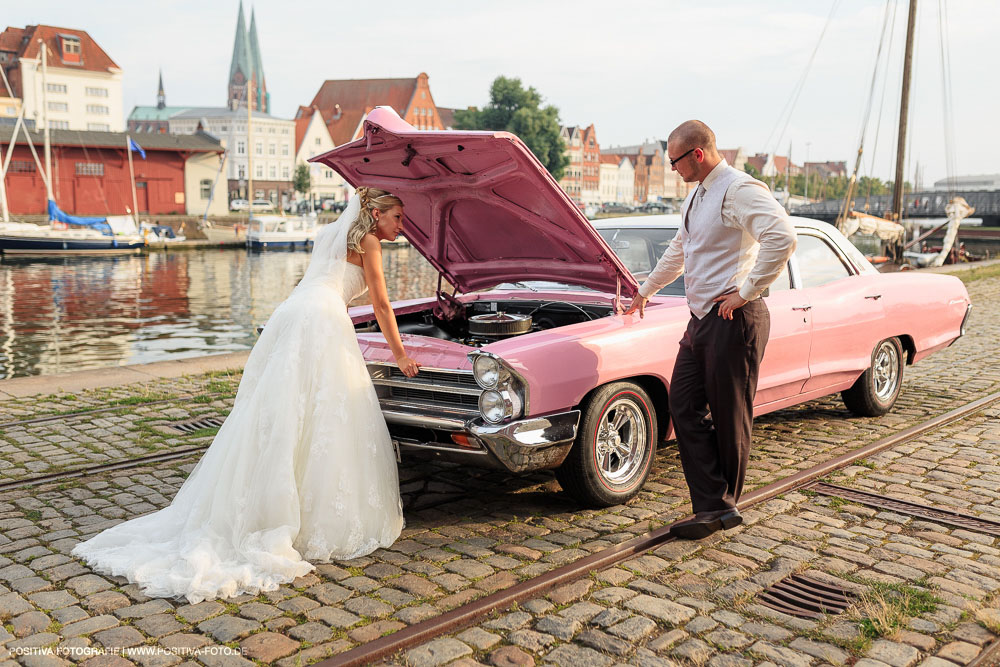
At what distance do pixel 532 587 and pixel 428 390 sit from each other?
1.38 metres

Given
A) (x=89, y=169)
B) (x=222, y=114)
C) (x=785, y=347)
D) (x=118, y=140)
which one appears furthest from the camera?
(x=222, y=114)

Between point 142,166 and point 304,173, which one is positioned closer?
point 142,166

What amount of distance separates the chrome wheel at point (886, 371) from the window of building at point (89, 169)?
64.9 m

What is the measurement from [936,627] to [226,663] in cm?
277

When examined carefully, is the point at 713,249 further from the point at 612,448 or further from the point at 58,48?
the point at 58,48

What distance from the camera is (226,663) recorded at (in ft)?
11.0

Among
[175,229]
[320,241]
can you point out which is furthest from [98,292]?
[175,229]

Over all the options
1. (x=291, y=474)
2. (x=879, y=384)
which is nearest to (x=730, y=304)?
(x=291, y=474)

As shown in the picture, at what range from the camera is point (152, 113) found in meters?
150

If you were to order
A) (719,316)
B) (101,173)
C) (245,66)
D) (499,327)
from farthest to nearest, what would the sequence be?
A: 1. (245,66)
2. (101,173)
3. (499,327)
4. (719,316)

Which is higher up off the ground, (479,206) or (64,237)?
(479,206)

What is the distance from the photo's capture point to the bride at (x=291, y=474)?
167 inches

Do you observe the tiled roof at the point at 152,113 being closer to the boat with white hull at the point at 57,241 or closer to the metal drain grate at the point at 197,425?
the boat with white hull at the point at 57,241

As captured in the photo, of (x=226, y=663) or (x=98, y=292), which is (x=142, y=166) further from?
(x=226, y=663)
